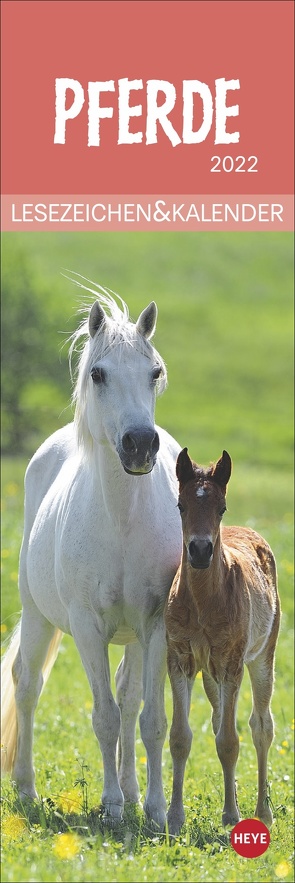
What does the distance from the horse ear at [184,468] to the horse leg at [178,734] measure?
1033mm

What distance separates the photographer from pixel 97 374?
6445 millimetres

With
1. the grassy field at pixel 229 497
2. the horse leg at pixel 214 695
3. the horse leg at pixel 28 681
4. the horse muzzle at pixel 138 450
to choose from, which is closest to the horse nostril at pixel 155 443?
the horse muzzle at pixel 138 450

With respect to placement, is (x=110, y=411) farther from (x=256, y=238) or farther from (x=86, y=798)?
(x=256, y=238)

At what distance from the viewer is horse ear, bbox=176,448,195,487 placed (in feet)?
19.6

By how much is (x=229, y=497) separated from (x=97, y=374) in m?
21.8

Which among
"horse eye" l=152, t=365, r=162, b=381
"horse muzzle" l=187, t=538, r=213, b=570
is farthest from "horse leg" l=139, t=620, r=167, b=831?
"horse eye" l=152, t=365, r=162, b=381

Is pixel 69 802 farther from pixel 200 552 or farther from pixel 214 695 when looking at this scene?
pixel 200 552

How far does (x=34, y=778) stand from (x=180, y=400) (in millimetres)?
39431

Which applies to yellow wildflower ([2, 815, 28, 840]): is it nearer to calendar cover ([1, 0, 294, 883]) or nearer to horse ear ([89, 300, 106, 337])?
calendar cover ([1, 0, 294, 883])

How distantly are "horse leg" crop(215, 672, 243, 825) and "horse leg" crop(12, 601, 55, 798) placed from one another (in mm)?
2434

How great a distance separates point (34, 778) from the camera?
8344mm

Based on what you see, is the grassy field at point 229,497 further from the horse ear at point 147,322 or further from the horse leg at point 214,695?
the horse ear at point 147,322

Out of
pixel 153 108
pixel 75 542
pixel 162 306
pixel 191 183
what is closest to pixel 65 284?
pixel 162 306

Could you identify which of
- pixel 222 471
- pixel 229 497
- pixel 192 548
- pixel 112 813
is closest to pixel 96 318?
pixel 222 471
